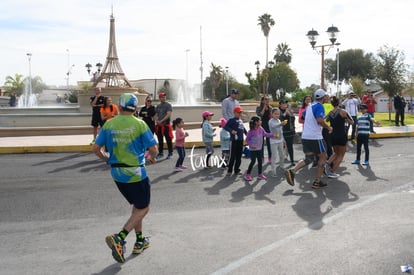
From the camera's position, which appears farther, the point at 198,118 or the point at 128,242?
the point at 198,118

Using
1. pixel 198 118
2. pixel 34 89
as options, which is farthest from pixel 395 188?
pixel 34 89

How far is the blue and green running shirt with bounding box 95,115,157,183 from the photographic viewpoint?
4.80 meters

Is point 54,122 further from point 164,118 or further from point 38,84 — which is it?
point 38,84

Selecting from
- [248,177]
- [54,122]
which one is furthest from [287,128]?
[54,122]

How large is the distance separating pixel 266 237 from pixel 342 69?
86167mm

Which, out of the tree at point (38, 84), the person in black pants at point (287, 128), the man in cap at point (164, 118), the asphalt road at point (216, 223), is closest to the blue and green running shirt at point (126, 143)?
the asphalt road at point (216, 223)

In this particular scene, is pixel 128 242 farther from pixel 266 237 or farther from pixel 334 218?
pixel 334 218

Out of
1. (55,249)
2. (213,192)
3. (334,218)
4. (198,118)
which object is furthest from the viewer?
(198,118)

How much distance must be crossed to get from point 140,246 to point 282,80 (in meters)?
78.9

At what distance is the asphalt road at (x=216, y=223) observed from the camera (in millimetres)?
Answer: 4598

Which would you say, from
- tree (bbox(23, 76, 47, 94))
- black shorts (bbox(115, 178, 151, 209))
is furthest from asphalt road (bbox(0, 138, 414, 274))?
tree (bbox(23, 76, 47, 94))

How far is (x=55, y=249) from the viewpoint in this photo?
5.14 meters

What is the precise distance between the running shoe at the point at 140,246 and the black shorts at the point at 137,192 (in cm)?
42

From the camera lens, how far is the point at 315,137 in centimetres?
840
